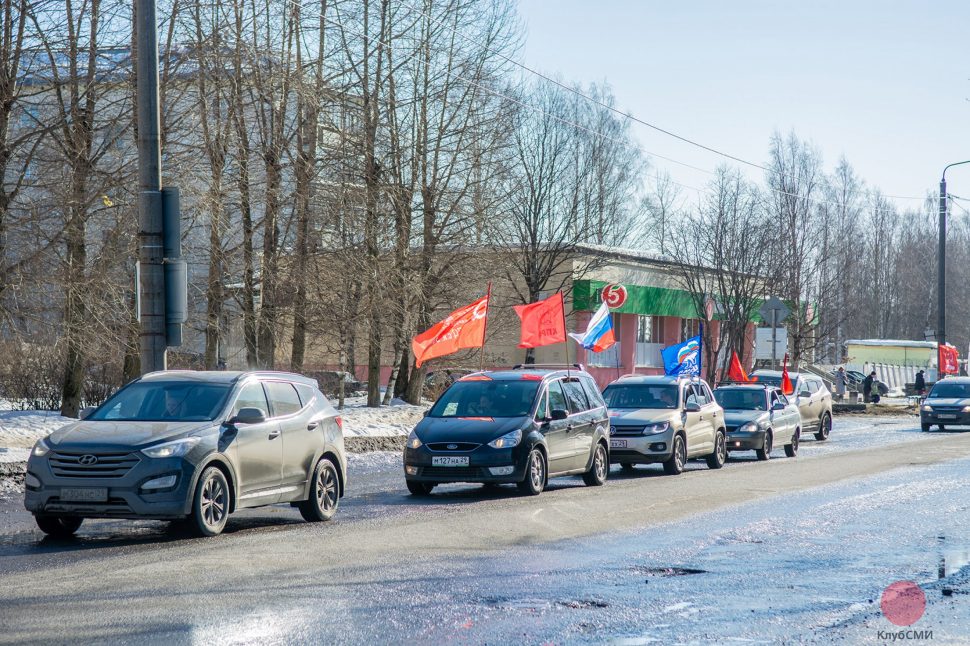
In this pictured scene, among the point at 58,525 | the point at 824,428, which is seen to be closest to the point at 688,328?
the point at 824,428

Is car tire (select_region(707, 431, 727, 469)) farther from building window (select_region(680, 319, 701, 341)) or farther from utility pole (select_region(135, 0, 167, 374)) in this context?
building window (select_region(680, 319, 701, 341))

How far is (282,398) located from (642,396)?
33.2ft

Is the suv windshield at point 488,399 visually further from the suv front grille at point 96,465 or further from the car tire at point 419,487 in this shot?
the suv front grille at point 96,465

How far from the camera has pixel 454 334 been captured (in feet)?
77.8

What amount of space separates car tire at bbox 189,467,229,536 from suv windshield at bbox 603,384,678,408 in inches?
436

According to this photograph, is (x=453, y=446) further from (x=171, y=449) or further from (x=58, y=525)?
(x=58, y=525)

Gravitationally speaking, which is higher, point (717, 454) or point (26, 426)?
point (26, 426)

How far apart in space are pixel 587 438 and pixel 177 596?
33.1 feet

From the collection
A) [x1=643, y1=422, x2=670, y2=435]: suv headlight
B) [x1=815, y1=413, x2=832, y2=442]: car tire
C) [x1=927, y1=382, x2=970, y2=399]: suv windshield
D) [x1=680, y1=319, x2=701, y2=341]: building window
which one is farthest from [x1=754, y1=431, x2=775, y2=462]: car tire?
[x1=680, y1=319, x2=701, y2=341]: building window

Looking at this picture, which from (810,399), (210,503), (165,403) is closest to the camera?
(210,503)

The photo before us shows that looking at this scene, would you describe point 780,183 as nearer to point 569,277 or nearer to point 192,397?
point 569,277

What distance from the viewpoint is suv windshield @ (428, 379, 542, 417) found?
53.6ft

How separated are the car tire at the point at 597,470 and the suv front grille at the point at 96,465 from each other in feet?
27.7

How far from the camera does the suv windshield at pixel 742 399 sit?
84.7 feet
